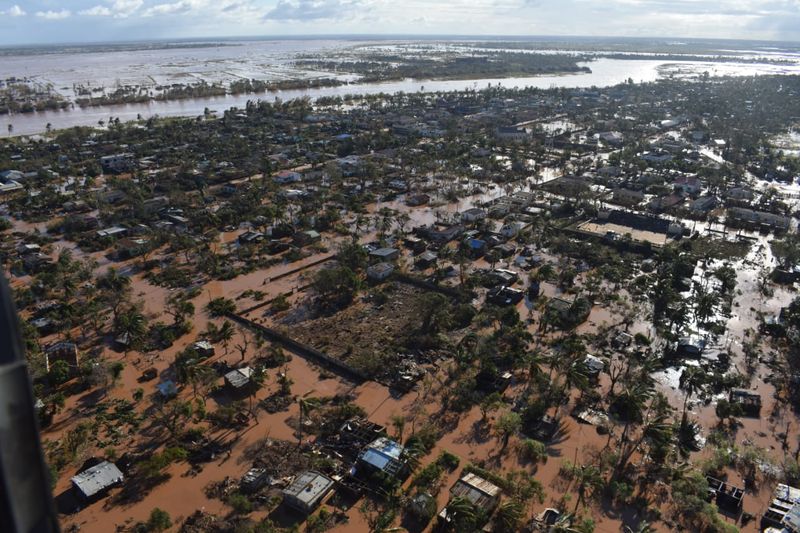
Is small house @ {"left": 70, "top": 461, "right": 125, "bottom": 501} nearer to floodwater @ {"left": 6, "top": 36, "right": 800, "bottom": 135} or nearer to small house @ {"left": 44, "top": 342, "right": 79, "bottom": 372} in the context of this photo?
small house @ {"left": 44, "top": 342, "right": 79, "bottom": 372}

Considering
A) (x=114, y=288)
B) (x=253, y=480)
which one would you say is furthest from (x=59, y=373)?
(x=253, y=480)

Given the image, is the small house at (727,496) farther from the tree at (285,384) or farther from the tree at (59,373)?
the tree at (59,373)

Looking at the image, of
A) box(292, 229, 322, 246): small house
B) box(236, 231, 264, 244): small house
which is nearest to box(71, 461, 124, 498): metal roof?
box(292, 229, 322, 246): small house

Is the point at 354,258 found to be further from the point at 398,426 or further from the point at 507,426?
the point at 507,426

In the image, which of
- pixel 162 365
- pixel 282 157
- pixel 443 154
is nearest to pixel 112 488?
pixel 162 365

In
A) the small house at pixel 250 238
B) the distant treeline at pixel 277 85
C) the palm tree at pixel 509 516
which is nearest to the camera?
the palm tree at pixel 509 516

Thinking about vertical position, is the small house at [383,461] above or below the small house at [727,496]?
above

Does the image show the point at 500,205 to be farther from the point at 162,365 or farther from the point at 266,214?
the point at 162,365

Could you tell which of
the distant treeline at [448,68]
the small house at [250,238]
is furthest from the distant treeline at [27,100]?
the small house at [250,238]
